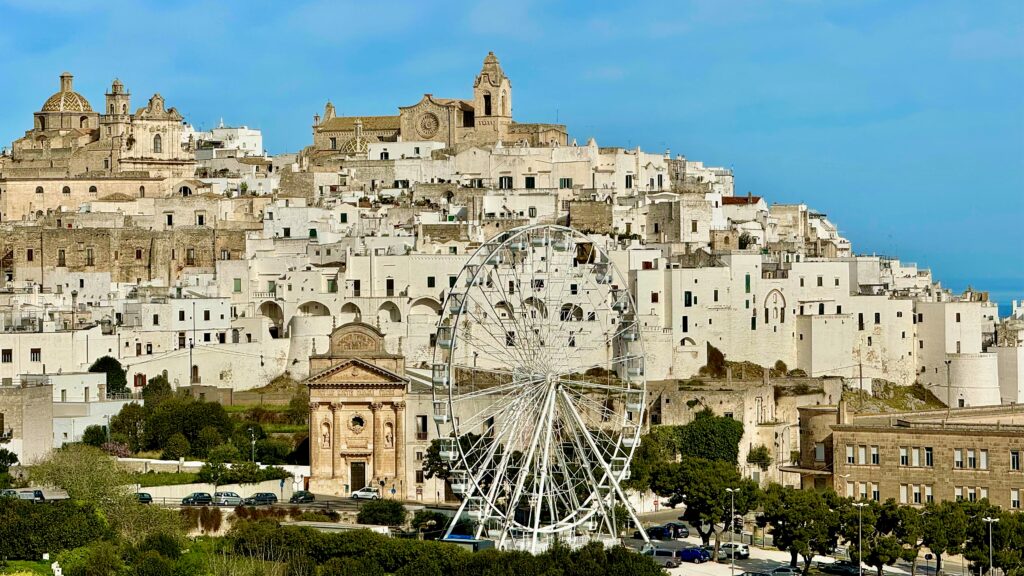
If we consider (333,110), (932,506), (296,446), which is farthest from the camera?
(333,110)

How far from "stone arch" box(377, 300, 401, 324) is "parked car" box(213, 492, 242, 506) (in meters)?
18.2

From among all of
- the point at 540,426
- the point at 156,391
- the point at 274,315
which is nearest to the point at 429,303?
the point at 274,315

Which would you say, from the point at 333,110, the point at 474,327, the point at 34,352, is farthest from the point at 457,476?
the point at 333,110

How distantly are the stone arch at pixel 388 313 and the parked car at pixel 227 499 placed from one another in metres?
18.2

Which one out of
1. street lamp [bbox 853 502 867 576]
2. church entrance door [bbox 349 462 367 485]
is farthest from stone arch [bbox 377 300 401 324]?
street lamp [bbox 853 502 867 576]

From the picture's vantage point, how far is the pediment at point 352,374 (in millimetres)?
75750

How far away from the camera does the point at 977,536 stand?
6234 centimetres

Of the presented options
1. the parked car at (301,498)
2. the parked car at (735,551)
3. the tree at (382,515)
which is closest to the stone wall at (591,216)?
the parked car at (301,498)

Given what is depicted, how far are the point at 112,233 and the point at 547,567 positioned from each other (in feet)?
142

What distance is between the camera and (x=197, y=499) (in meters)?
70.8

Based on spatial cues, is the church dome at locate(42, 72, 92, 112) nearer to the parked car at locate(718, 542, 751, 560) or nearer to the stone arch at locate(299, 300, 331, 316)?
the stone arch at locate(299, 300, 331, 316)

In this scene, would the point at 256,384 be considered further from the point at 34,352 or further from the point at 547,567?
the point at 547,567

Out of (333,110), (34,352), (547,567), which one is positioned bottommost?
(547,567)

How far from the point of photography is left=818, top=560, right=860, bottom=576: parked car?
64344mm
